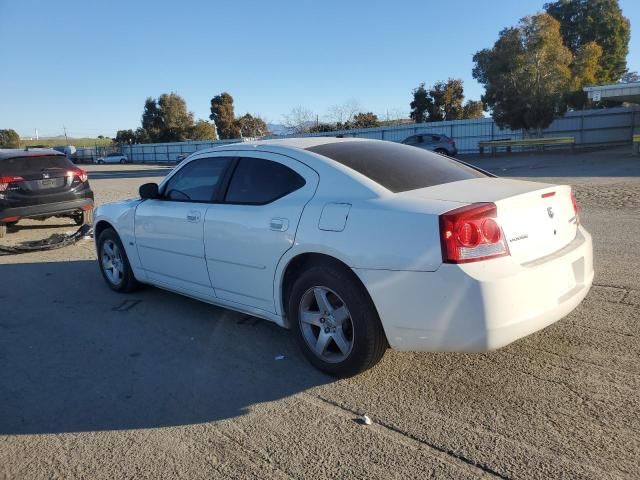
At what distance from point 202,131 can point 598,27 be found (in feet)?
136

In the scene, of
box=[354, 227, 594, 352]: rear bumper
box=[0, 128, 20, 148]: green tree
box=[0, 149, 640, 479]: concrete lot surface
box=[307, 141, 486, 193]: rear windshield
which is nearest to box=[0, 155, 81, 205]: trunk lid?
box=[0, 149, 640, 479]: concrete lot surface

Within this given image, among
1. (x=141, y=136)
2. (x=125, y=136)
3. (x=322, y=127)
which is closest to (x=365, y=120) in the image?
(x=322, y=127)

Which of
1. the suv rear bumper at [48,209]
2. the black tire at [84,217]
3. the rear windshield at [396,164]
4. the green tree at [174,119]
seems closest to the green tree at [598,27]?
the green tree at [174,119]

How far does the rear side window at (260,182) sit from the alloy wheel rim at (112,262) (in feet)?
6.97

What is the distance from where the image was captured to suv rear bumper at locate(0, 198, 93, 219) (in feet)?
31.0

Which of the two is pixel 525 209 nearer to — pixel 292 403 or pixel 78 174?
pixel 292 403

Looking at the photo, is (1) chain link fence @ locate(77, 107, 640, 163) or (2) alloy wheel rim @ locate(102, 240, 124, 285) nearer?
(2) alloy wheel rim @ locate(102, 240, 124, 285)

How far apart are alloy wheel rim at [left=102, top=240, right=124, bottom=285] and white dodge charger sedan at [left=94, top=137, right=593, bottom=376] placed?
3.94 ft

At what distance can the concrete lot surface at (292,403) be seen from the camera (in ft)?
9.27

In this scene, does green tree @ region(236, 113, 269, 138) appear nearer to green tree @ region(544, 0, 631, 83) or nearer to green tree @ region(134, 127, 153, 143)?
green tree @ region(134, 127, 153, 143)

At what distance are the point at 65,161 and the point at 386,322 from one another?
352 inches

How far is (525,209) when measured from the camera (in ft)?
11.1

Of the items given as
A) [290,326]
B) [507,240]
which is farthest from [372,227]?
[290,326]

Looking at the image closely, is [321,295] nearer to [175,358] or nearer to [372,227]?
[372,227]
